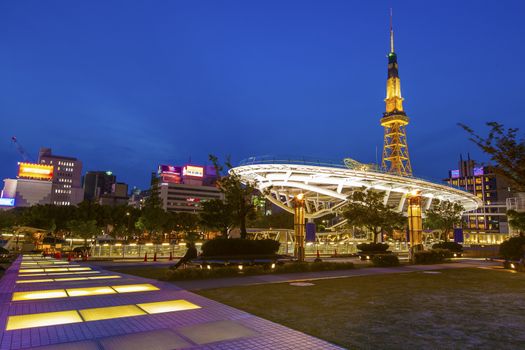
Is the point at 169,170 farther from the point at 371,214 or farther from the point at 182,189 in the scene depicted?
the point at 371,214

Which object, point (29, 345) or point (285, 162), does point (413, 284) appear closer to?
point (29, 345)

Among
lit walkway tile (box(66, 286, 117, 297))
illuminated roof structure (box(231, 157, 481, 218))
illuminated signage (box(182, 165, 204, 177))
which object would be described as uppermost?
illuminated signage (box(182, 165, 204, 177))

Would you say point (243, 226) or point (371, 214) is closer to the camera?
point (243, 226)

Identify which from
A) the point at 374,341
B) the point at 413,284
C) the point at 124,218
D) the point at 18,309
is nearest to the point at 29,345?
the point at 18,309

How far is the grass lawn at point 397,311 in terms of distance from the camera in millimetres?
7462

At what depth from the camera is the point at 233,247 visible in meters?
22.4

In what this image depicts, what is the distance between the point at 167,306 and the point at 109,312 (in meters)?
1.60

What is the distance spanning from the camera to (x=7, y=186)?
526 feet

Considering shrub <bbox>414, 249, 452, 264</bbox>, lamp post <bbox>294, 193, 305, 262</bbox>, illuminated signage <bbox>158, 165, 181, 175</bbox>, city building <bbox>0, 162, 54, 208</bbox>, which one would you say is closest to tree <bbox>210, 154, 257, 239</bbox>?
lamp post <bbox>294, 193, 305, 262</bbox>

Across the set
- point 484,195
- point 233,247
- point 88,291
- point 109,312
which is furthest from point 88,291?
point 484,195

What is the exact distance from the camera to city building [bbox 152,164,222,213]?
6496 inches

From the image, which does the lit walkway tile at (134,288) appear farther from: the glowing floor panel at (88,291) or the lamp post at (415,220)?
the lamp post at (415,220)

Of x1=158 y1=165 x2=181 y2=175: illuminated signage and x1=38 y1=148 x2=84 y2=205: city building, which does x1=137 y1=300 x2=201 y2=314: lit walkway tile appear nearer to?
x1=158 y1=165 x2=181 y2=175: illuminated signage

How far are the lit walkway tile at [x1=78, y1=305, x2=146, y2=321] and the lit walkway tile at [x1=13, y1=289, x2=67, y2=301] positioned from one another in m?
3.04
